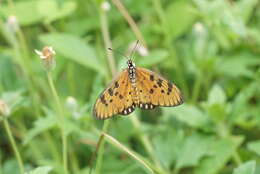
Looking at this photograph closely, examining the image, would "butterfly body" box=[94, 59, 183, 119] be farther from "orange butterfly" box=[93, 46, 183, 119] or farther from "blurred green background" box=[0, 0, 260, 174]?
"blurred green background" box=[0, 0, 260, 174]

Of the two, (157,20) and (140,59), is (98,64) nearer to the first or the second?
(140,59)

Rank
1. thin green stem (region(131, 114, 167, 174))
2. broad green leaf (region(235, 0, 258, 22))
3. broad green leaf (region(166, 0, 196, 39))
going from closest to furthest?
1. thin green stem (region(131, 114, 167, 174))
2. broad green leaf (region(235, 0, 258, 22))
3. broad green leaf (region(166, 0, 196, 39))

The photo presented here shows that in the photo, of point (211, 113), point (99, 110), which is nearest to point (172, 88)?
point (99, 110)

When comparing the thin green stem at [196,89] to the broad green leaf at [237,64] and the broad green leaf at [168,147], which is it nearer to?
the broad green leaf at [237,64]

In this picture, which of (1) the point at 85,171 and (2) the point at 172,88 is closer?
(2) the point at 172,88

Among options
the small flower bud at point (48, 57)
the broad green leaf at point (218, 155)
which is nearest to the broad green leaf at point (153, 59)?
the broad green leaf at point (218, 155)

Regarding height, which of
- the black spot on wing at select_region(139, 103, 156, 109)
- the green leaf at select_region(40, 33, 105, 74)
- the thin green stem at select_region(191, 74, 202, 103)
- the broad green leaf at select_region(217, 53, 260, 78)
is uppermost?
the green leaf at select_region(40, 33, 105, 74)

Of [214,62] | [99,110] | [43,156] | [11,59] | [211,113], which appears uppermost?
[11,59]

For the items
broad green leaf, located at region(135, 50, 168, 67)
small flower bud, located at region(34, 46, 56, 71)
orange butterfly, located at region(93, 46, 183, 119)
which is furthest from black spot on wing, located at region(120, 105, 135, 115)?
broad green leaf, located at region(135, 50, 168, 67)
